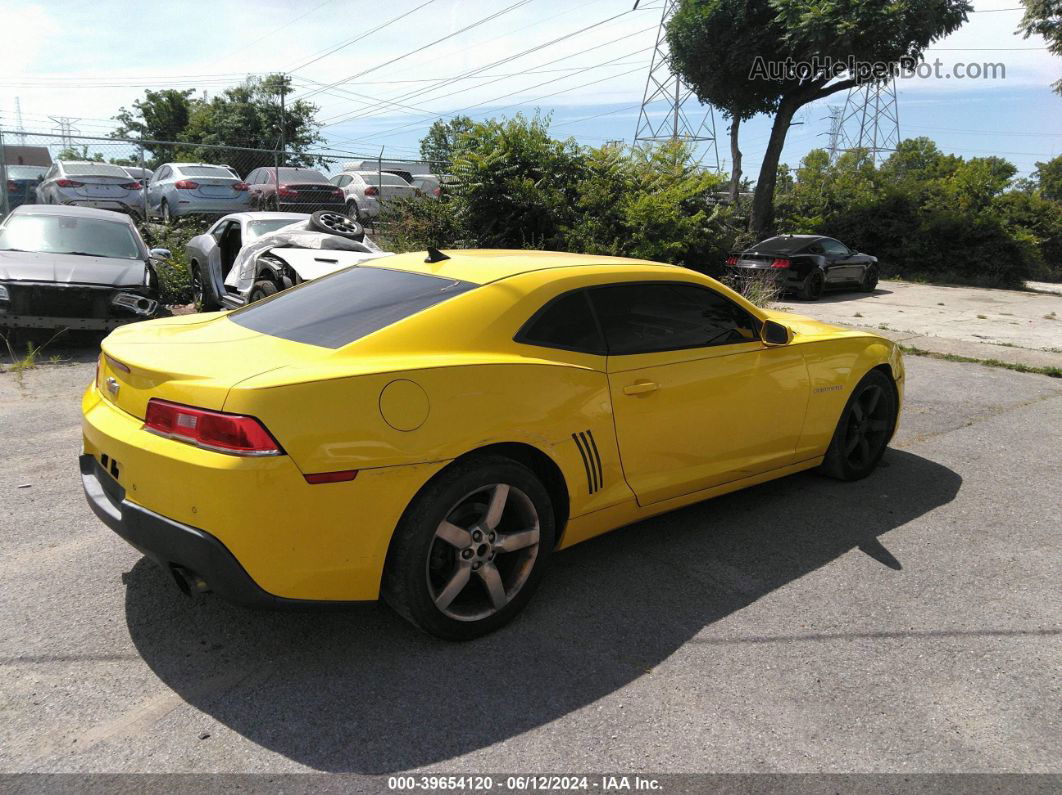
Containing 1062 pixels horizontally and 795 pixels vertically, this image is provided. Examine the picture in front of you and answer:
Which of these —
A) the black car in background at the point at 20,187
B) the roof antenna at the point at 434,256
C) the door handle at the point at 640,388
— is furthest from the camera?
the black car in background at the point at 20,187

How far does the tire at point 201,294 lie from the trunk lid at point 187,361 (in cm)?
666

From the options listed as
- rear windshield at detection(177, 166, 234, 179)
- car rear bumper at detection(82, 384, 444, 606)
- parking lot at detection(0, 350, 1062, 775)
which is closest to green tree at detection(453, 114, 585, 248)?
rear windshield at detection(177, 166, 234, 179)

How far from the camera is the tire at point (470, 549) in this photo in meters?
2.89

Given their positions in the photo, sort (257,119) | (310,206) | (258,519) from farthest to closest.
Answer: (257,119) → (310,206) → (258,519)

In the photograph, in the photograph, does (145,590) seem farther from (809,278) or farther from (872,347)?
(809,278)

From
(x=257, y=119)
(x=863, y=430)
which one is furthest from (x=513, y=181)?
(x=257, y=119)

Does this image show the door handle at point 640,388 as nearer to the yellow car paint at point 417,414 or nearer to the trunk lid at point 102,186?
the yellow car paint at point 417,414

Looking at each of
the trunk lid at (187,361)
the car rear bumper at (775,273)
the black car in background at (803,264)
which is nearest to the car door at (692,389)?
the trunk lid at (187,361)

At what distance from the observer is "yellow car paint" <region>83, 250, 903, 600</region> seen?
2650 mm

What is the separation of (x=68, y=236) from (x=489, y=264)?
7.84 meters

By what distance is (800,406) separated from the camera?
446 cm

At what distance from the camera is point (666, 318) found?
3914mm

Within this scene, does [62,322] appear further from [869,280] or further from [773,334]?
[869,280]

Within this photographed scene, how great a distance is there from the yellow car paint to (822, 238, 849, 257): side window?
13455 millimetres
